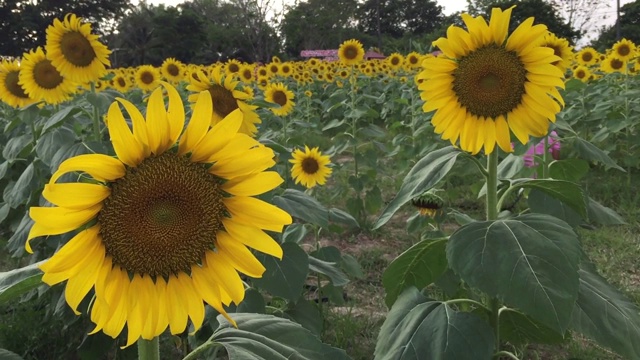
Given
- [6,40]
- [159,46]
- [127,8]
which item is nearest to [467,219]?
[159,46]

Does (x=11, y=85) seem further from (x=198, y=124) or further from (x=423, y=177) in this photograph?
(x=198, y=124)

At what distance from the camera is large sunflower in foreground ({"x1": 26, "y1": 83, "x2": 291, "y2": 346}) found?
0.95 meters

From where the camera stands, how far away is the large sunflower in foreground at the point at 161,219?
949 millimetres

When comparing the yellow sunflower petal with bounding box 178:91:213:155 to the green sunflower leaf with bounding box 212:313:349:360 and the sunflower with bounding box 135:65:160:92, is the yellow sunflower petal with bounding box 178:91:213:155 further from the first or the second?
the sunflower with bounding box 135:65:160:92

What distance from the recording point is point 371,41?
40.3 meters

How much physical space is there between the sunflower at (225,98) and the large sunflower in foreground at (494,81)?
33.7 inches

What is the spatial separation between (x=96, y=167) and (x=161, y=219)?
0.14 m

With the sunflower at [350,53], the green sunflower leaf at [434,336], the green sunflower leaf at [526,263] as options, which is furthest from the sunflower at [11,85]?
the sunflower at [350,53]

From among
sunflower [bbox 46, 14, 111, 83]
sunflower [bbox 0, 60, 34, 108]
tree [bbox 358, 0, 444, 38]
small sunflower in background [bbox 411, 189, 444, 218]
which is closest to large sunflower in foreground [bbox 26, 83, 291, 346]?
small sunflower in background [bbox 411, 189, 444, 218]

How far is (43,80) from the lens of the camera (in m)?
3.70

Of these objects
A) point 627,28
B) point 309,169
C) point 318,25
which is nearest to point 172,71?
point 309,169

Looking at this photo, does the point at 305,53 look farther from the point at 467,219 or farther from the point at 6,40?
the point at 467,219

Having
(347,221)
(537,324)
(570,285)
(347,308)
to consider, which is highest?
(570,285)

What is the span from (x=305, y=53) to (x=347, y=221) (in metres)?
25.4
